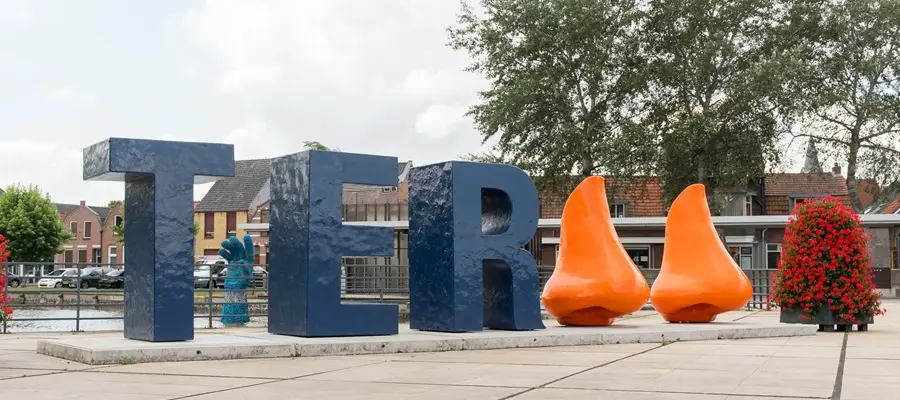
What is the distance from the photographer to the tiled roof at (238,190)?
78188 mm

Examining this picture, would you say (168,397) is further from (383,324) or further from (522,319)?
(522,319)

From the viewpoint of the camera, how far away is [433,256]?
15227 mm

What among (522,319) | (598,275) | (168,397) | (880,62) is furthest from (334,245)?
(880,62)

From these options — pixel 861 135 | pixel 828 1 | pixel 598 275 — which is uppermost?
pixel 828 1

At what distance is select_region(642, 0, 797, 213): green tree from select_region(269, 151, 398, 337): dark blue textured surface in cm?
2885

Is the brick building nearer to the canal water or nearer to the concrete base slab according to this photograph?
the canal water

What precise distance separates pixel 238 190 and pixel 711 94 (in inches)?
1786

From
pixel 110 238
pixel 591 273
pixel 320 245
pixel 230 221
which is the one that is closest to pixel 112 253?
pixel 110 238

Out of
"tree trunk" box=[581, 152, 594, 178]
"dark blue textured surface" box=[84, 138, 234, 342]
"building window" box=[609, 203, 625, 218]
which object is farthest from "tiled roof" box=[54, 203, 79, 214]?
"dark blue textured surface" box=[84, 138, 234, 342]

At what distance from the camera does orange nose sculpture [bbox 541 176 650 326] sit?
635 inches

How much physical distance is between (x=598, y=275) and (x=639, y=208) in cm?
4081

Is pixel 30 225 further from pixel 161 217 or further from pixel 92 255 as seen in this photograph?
pixel 161 217

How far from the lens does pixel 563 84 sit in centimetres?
4397

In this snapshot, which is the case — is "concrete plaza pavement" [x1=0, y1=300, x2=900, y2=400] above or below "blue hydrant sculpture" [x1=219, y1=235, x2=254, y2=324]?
below
